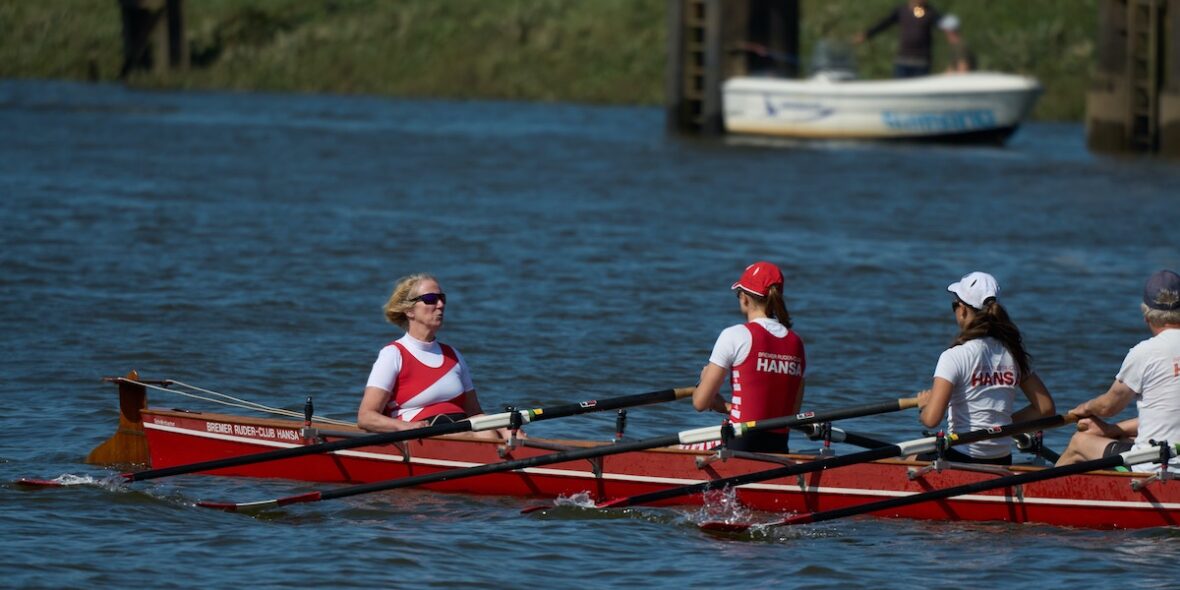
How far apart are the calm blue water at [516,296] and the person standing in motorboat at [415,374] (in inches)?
19.7

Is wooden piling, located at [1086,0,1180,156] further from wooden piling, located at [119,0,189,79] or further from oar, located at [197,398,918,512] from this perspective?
wooden piling, located at [119,0,189,79]

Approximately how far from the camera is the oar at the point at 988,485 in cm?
930

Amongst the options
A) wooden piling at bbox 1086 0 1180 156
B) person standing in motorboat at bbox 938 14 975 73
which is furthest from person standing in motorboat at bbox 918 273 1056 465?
person standing in motorboat at bbox 938 14 975 73

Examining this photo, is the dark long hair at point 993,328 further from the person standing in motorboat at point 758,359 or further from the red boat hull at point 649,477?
the person standing in motorboat at point 758,359

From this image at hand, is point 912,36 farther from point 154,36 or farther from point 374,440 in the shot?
point 374,440

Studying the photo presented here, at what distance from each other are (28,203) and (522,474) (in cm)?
1567

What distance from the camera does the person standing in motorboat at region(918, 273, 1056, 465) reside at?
959 centimetres

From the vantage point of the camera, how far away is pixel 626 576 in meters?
9.11

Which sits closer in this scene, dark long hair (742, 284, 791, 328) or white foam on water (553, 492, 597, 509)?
dark long hair (742, 284, 791, 328)

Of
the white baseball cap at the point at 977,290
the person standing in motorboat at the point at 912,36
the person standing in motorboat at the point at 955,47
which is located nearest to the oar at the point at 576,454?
Result: the white baseball cap at the point at 977,290

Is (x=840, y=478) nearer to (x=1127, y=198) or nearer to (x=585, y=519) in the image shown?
(x=585, y=519)

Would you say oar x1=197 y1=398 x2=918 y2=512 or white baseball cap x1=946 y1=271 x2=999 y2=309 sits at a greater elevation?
white baseball cap x1=946 y1=271 x2=999 y2=309

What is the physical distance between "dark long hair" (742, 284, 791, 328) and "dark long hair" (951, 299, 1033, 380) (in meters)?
0.88

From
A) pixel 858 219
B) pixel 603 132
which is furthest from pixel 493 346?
pixel 603 132
